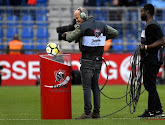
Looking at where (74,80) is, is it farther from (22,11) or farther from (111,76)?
(22,11)

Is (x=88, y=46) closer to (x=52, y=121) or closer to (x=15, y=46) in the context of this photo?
(x=52, y=121)

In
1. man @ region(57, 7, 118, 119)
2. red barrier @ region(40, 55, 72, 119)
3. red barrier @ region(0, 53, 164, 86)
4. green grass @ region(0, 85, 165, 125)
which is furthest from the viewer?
red barrier @ region(0, 53, 164, 86)

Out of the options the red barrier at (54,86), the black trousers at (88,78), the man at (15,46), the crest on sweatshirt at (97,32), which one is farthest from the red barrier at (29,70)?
the red barrier at (54,86)

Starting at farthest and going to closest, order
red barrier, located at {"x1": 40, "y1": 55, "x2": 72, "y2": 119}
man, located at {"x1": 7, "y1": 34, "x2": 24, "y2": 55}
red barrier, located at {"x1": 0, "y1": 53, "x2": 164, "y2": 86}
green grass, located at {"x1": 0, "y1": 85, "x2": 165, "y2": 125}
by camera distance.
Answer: man, located at {"x1": 7, "y1": 34, "x2": 24, "y2": 55} → red barrier, located at {"x1": 0, "y1": 53, "x2": 164, "y2": 86} → red barrier, located at {"x1": 40, "y1": 55, "x2": 72, "y2": 119} → green grass, located at {"x1": 0, "y1": 85, "x2": 165, "y2": 125}

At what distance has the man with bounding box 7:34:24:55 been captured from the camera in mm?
21969

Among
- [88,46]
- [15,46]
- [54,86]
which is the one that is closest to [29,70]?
[15,46]

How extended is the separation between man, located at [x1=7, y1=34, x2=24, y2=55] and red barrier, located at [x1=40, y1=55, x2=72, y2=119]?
13.3 metres

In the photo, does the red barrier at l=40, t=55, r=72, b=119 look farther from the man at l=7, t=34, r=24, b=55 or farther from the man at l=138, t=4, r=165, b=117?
the man at l=7, t=34, r=24, b=55

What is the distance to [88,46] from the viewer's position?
902 cm

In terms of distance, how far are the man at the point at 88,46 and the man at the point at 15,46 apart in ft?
43.1

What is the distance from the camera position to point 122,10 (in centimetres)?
2312

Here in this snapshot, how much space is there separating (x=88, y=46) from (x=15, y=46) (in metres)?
13.6

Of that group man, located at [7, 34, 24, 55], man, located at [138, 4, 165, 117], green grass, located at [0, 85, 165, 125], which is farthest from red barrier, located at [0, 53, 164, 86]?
man, located at [138, 4, 165, 117]

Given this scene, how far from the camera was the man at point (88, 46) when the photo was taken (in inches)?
351
